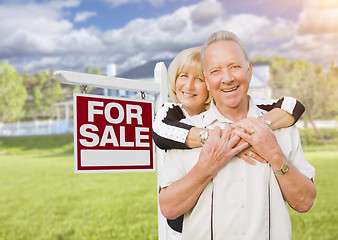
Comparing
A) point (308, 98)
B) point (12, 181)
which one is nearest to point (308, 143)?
point (308, 98)

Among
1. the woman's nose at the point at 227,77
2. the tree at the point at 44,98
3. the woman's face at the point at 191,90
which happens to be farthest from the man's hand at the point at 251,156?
the tree at the point at 44,98

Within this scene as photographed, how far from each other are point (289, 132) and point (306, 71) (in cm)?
1868

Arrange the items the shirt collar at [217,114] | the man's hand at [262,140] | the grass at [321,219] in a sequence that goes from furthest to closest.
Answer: the grass at [321,219] < the shirt collar at [217,114] < the man's hand at [262,140]

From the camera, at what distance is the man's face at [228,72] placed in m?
1.13

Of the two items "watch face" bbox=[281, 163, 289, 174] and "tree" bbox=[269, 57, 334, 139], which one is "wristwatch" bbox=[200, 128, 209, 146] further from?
"tree" bbox=[269, 57, 334, 139]

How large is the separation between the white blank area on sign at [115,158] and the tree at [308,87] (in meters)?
17.2

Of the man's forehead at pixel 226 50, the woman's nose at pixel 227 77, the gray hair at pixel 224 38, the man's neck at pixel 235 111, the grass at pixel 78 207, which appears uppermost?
the gray hair at pixel 224 38

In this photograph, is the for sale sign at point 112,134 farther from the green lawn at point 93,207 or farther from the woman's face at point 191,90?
the green lawn at point 93,207

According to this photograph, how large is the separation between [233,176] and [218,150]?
11 centimetres

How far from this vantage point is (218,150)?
1.12 metres

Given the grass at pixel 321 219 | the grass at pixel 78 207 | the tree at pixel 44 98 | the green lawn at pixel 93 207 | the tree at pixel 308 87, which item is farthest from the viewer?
the tree at pixel 44 98

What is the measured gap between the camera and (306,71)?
1859cm

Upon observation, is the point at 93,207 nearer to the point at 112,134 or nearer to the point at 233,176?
the point at 112,134

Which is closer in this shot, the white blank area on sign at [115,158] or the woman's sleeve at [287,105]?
the woman's sleeve at [287,105]
